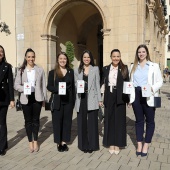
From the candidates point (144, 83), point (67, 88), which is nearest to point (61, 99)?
point (67, 88)

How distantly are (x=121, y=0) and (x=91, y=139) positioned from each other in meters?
8.99

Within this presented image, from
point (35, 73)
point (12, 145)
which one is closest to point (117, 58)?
point (35, 73)

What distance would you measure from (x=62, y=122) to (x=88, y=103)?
664mm

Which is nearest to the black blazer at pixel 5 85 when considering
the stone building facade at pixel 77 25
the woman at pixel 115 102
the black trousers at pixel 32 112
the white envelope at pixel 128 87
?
the black trousers at pixel 32 112

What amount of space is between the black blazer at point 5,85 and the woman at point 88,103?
4.00 ft

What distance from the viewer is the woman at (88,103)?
4332 mm

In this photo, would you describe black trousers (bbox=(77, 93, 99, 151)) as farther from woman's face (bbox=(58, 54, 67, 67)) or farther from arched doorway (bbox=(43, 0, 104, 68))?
arched doorway (bbox=(43, 0, 104, 68))

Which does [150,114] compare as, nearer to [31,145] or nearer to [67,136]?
[67,136]

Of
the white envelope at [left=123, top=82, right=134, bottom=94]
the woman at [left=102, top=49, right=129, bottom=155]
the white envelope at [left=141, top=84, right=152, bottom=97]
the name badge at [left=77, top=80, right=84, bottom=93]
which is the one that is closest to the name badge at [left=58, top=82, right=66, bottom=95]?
the name badge at [left=77, top=80, right=84, bottom=93]

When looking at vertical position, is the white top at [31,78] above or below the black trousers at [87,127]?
above

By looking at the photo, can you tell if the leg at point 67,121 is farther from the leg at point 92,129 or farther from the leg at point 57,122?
the leg at point 92,129

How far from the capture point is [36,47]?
45.0 ft

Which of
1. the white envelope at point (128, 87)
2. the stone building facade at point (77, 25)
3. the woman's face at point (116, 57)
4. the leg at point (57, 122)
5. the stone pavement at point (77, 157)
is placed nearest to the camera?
the stone pavement at point (77, 157)

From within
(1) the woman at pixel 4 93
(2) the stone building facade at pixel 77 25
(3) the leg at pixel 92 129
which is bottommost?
(3) the leg at pixel 92 129
